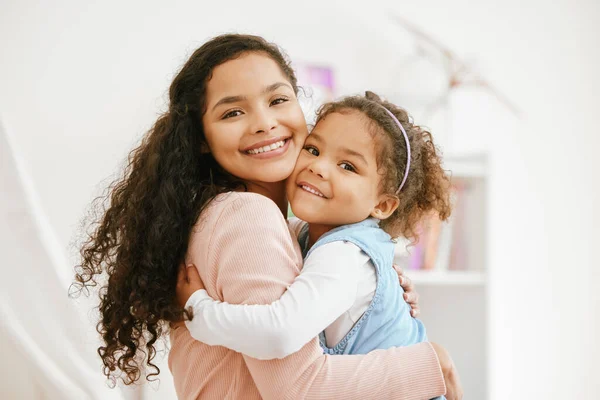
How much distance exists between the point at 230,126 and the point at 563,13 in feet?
9.31

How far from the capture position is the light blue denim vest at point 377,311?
4.18ft

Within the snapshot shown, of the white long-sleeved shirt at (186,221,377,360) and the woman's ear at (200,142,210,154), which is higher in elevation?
the woman's ear at (200,142,210,154)

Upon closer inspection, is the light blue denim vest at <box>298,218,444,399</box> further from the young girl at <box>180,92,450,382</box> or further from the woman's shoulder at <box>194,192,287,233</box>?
the woman's shoulder at <box>194,192,287,233</box>

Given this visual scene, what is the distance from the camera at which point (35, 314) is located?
174cm

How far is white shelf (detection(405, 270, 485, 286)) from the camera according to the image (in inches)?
106

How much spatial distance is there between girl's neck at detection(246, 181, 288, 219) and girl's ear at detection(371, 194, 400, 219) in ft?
0.72

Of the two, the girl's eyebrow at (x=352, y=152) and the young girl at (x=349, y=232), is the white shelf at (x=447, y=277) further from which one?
the girl's eyebrow at (x=352, y=152)

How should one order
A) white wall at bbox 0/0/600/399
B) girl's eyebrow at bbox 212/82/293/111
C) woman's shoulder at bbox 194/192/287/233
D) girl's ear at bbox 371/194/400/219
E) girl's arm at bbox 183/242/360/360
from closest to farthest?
girl's arm at bbox 183/242/360/360 → woman's shoulder at bbox 194/192/287/233 → girl's eyebrow at bbox 212/82/293/111 → girl's ear at bbox 371/194/400/219 → white wall at bbox 0/0/600/399

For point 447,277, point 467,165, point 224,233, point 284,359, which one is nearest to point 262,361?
point 284,359

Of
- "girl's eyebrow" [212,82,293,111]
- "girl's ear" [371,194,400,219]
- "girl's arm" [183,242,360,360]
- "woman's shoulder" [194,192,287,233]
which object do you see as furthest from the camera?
"girl's ear" [371,194,400,219]

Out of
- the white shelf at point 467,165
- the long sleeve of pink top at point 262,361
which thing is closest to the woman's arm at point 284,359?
the long sleeve of pink top at point 262,361

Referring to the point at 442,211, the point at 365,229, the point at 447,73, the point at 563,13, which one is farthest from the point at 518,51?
the point at 365,229

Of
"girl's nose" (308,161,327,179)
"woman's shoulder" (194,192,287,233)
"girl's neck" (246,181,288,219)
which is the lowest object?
"girl's neck" (246,181,288,219)

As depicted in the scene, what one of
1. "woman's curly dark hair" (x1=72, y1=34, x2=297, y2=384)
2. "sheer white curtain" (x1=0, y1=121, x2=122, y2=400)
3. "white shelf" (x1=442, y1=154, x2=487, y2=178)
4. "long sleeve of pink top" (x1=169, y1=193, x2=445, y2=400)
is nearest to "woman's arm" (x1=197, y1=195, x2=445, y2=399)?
"long sleeve of pink top" (x1=169, y1=193, x2=445, y2=400)
